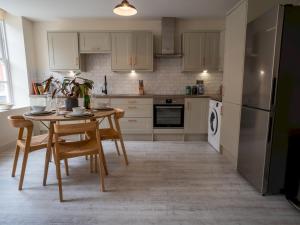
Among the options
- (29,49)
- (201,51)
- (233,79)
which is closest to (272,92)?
(233,79)

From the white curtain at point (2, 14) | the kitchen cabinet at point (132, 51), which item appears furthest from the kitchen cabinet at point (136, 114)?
the white curtain at point (2, 14)

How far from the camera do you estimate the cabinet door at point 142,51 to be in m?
3.79

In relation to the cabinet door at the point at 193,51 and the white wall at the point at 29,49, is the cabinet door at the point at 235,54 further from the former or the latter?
the white wall at the point at 29,49

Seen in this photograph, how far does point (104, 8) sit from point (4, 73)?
2.45 metres

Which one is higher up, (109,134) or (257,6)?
(257,6)

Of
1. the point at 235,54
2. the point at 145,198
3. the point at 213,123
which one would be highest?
the point at 235,54

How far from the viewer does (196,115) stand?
3730 mm

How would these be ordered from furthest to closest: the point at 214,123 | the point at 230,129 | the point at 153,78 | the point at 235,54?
the point at 153,78, the point at 214,123, the point at 230,129, the point at 235,54

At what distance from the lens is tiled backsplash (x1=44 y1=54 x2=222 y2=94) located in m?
4.15

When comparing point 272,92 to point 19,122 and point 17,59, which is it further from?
point 17,59

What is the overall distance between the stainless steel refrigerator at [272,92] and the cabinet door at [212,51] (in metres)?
1.74

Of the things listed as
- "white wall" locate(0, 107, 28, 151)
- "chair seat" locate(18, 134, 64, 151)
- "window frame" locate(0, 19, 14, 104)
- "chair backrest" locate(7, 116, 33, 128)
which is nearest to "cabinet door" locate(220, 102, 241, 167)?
"chair seat" locate(18, 134, 64, 151)

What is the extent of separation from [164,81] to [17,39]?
3173mm

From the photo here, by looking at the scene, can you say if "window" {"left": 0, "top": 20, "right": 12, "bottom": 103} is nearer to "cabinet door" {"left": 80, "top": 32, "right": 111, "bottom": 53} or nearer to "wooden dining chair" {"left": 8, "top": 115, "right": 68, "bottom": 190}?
"cabinet door" {"left": 80, "top": 32, "right": 111, "bottom": 53}
